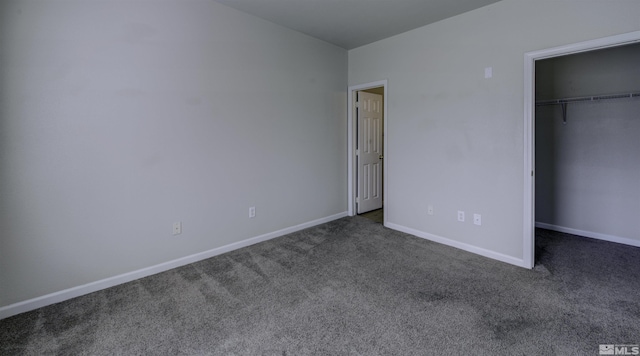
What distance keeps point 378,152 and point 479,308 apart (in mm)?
3182

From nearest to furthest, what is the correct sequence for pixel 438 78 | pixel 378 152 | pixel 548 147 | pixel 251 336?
pixel 251 336 → pixel 438 78 → pixel 548 147 → pixel 378 152

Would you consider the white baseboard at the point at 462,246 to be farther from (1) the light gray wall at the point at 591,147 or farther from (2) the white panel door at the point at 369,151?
(1) the light gray wall at the point at 591,147

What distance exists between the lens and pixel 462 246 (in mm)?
3338

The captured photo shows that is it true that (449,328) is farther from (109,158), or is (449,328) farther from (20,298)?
(20,298)

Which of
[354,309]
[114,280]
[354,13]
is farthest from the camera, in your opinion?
[354,13]

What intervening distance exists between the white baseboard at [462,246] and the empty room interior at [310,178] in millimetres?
→ 22

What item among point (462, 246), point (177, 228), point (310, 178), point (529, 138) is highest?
point (529, 138)

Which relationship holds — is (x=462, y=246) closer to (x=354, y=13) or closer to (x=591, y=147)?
(x=591, y=147)

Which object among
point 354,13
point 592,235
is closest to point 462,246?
point 592,235

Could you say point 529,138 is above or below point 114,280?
above

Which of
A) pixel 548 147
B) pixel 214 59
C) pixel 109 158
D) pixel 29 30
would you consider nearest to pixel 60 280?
pixel 109 158

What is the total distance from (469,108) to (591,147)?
68.9 inches

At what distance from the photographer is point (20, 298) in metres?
2.16

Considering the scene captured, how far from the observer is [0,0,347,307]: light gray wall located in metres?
2.12
